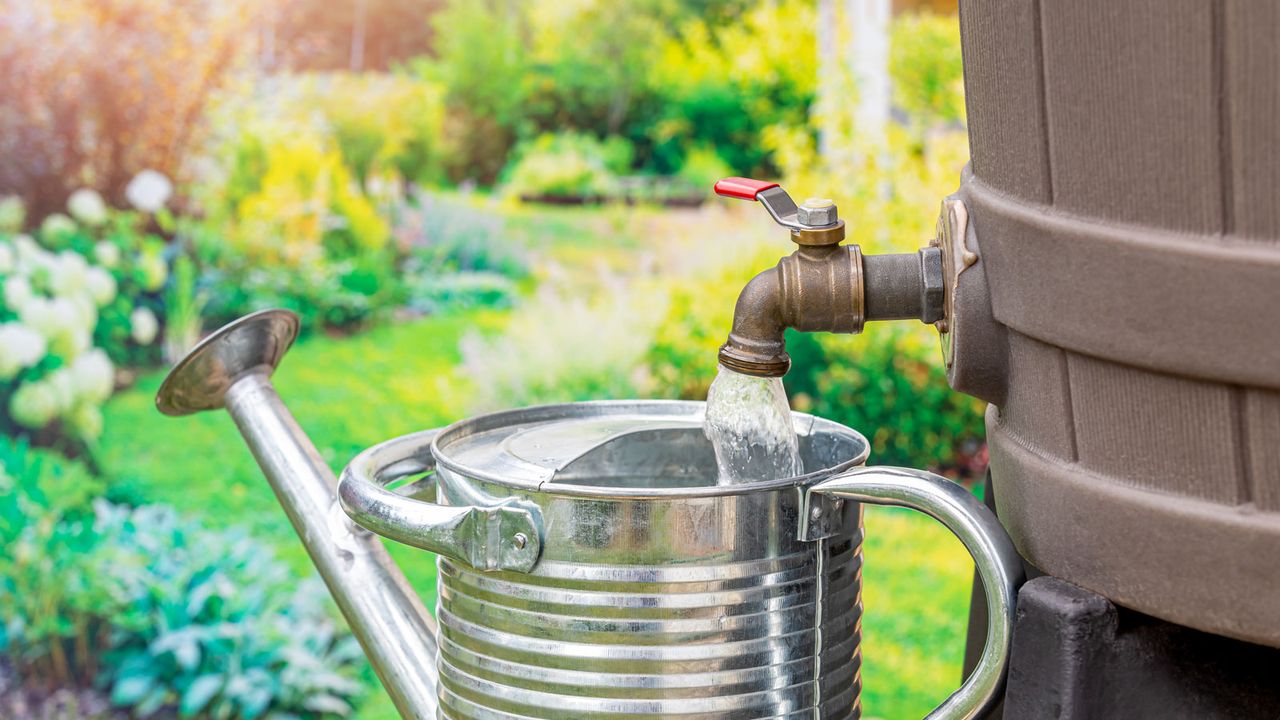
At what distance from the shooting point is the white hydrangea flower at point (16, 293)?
3381mm

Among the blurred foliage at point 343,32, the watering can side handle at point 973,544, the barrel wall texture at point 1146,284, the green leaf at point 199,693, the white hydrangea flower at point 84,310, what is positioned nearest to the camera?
the barrel wall texture at point 1146,284

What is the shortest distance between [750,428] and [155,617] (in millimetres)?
2409

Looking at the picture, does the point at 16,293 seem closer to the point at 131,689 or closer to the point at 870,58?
the point at 131,689

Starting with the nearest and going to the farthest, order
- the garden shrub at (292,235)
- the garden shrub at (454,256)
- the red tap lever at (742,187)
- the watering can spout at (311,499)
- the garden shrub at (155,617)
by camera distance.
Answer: the red tap lever at (742,187) → the watering can spout at (311,499) → the garden shrub at (155,617) → the garden shrub at (292,235) → the garden shrub at (454,256)

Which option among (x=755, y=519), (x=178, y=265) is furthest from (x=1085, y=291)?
(x=178, y=265)

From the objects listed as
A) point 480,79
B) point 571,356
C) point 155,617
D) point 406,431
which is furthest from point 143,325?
point 480,79

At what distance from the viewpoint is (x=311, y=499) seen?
1378mm

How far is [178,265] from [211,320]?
0.61 feet

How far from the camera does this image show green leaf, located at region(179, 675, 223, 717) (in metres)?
2.96

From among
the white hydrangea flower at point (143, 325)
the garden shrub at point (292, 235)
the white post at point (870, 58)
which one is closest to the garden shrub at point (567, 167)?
the garden shrub at point (292, 235)

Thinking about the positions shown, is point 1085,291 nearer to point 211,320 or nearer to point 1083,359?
point 1083,359

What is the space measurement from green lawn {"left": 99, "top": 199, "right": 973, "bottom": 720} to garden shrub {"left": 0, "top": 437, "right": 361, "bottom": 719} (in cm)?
18

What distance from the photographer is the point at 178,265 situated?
379 cm

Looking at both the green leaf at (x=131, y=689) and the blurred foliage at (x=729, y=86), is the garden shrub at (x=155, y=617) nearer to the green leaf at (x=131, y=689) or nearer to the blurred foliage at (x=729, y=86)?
the green leaf at (x=131, y=689)
